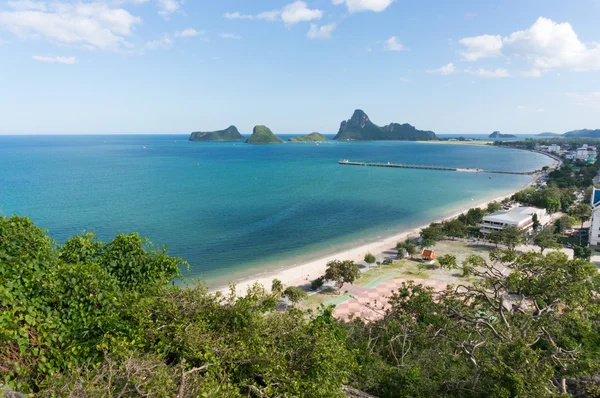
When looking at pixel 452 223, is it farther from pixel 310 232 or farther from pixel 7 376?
pixel 7 376

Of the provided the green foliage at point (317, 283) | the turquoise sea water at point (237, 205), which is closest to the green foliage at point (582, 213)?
the turquoise sea water at point (237, 205)

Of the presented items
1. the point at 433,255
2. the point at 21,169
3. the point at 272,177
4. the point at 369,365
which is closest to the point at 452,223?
the point at 433,255

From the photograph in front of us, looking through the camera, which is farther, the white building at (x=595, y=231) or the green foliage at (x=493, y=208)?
the green foliage at (x=493, y=208)

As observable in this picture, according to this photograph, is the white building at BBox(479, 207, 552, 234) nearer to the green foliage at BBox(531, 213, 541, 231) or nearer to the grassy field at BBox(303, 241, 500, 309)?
the green foliage at BBox(531, 213, 541, 231)

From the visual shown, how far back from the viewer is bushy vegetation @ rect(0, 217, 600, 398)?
534 centimetres

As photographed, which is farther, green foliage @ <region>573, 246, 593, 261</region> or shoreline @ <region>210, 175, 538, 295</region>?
green foliage @ <region>573, 246, 593, 261</region>

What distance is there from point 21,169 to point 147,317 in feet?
332

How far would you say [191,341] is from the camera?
19.1 feet

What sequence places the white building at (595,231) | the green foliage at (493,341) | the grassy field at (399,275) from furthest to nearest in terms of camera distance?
the white building at (595,231)
the grassy field at (399,275)
the green foliage at (493,341)

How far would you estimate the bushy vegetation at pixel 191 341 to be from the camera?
5.34 metres

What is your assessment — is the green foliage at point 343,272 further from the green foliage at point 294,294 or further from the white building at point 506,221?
the white building at point 506,221

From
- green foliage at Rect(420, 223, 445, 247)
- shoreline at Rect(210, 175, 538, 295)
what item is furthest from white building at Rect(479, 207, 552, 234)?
shoreline at Rect(210, 175, 538, 295)

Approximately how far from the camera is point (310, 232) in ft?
130

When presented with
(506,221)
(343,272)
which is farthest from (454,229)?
(343,272)
